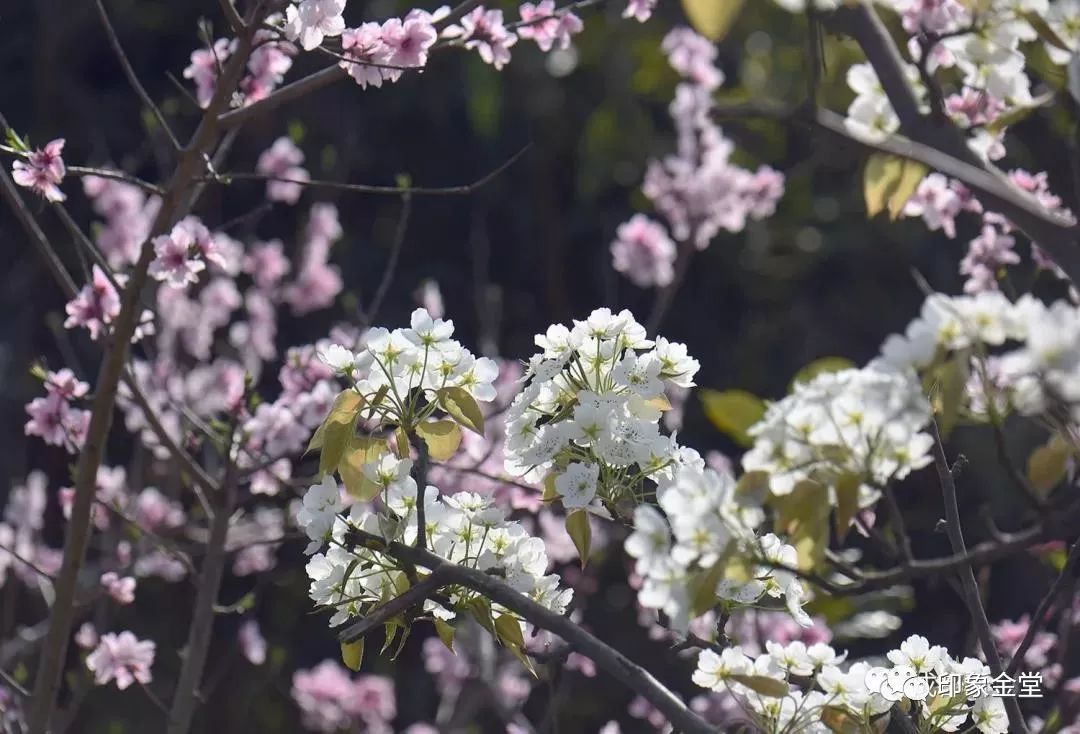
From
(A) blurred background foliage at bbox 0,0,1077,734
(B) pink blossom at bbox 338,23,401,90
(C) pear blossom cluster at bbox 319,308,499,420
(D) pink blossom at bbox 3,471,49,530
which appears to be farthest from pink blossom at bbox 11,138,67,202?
(A) blurred background foliage at bbox 0,0,1077,734

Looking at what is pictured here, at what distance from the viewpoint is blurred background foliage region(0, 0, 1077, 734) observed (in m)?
4.84

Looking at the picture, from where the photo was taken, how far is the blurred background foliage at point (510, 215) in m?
4.84

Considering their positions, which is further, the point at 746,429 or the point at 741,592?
the point at 741,592

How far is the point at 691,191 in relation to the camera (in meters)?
3.96

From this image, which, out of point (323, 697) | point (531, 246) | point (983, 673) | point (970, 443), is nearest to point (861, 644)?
point (970, 443)

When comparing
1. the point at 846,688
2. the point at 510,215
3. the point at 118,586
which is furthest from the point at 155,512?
the point at 846,688

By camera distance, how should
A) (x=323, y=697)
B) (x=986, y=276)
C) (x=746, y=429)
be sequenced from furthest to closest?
(x=323, y=697) → (x=986, y=276) → (x=746, y=429)

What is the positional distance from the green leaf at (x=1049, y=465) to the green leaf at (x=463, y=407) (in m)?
0.52

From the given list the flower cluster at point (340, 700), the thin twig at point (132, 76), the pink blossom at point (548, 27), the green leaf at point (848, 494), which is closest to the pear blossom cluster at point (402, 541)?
the green leaf at point (848, 494)

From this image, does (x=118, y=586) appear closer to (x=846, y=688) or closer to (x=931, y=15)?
(x=846, y=688)

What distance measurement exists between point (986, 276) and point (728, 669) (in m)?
1.24

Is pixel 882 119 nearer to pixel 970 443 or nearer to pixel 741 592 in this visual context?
pixel 741 592

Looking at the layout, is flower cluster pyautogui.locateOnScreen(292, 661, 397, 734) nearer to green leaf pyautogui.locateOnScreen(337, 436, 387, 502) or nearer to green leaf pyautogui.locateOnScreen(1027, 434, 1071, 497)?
green leaf pyautogui.locateOnScreen(337, 436, 387, 502)

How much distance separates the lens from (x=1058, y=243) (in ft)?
3.52
